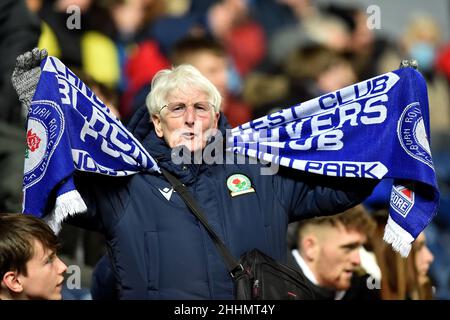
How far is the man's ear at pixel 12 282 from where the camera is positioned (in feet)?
12.6

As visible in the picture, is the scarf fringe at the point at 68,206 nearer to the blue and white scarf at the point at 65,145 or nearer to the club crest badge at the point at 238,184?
the blue and white scarf at the point at 65,145

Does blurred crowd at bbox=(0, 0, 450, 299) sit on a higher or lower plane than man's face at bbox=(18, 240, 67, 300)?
higher

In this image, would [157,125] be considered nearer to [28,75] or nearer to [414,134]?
[28,75]

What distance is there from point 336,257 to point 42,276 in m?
1.95

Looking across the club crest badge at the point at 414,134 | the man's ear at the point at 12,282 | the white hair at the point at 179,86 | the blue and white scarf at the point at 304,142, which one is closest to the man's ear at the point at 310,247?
the blue and white scarf at the point at 304,142

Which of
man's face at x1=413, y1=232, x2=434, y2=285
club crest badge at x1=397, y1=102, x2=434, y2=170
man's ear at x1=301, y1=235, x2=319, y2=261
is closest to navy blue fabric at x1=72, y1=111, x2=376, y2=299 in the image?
club crest badge at x1=397, y1=102, x2=434, y2=170

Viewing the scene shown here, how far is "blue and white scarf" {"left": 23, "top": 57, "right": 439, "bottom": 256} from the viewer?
413cm

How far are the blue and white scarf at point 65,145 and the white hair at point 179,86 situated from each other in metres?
0.21

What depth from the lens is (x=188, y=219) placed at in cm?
416

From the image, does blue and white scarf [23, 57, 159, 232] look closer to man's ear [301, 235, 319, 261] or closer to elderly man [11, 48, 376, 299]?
elderly man [11, 48, 376, 299]

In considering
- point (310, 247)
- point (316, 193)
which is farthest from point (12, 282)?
point (310, 247)

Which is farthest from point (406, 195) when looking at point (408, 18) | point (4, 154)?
point (408, 18)

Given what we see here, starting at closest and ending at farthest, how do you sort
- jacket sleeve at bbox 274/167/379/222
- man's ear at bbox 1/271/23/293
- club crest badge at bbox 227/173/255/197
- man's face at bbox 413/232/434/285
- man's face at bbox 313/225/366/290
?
1. man's ear at bbox 1/271/23/293
2. club crest badge at bbox 227/173/255/197
3. jacket sleeve at bbox 274/167/379/222
4. man's face at bbox 313/225/366/290
5. man's face at bbox 413/232/434/285
